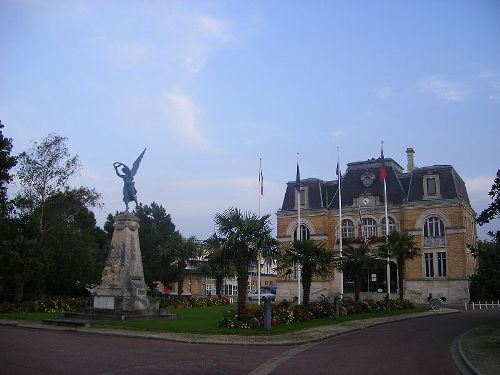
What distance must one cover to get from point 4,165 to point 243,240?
60.9ft

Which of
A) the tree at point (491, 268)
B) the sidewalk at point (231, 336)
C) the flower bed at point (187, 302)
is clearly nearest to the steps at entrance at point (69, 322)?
the sidewalk at point (231, 336)

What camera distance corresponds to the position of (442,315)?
3378cm

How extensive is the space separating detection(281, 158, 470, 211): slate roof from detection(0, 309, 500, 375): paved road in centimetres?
3537

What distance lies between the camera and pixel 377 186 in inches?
2224

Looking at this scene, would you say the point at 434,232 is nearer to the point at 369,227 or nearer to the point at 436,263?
the point at 436,263

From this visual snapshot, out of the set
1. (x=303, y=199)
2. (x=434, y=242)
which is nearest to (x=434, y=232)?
(x=434, y=242)

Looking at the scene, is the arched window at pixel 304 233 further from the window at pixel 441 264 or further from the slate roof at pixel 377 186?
the window at pixel 441 264

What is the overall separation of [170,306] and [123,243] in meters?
12.6

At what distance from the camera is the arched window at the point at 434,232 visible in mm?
51344

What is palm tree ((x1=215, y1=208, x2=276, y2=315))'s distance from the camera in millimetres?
24312

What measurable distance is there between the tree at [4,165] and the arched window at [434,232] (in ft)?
128

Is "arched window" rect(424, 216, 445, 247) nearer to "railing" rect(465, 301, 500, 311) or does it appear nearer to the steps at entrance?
"railing" rect(465, 301, 500, 311)

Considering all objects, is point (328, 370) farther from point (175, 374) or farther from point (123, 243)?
point (123, 243)

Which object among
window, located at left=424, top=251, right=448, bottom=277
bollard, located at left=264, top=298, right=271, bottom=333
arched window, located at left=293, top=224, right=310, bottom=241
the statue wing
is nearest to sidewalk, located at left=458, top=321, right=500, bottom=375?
bollard, located at left=264, top=298, right=271, bottom=333
